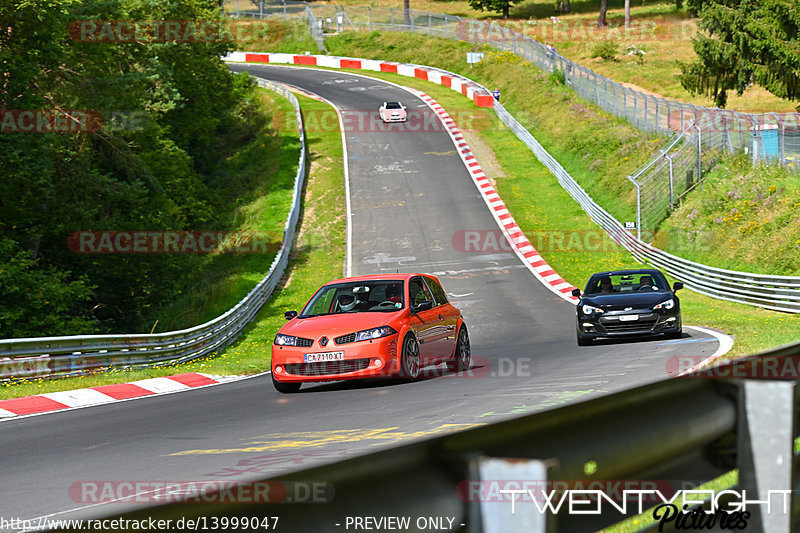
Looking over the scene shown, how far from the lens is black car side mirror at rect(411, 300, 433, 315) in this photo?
13.9 m

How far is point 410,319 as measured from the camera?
44.9ft

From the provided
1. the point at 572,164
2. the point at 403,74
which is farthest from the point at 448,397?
the point at 403,74

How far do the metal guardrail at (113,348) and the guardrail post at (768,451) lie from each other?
1548cm

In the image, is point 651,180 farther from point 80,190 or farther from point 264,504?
point 264,504

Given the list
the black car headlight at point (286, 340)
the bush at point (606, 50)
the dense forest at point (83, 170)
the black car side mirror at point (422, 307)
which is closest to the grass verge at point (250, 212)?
the dense forest at point (83, 170)

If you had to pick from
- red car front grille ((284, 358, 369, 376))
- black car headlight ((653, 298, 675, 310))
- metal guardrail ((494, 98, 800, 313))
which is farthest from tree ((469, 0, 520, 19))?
red car front grille ((284, 358, 369, 376))

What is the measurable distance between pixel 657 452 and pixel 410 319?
35.8 ft

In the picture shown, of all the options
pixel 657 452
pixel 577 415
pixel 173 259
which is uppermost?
pixel 577 415

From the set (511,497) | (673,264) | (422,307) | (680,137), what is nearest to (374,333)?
(422,307)

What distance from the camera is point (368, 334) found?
42.7ft

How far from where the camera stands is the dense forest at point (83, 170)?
24.3m

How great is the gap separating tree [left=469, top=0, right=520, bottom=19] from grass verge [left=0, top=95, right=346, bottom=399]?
132 feet

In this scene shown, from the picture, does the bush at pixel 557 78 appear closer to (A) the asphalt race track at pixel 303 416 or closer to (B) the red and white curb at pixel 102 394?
(A) the asphalt race track at pixel 303 416

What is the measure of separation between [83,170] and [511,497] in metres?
29.3
